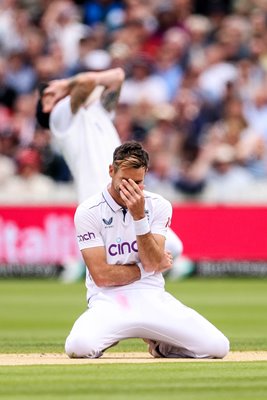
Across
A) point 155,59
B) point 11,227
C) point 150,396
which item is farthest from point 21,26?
point 150,396

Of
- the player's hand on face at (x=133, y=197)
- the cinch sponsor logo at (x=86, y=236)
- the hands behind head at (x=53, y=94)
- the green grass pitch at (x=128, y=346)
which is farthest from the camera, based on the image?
the hands behind head at (x=53, y=94)

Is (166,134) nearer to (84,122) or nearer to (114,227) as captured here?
(84,122)

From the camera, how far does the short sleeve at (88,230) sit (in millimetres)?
9008

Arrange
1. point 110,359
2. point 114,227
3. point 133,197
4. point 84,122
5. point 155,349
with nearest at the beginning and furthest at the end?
point 133,197 < point 114,227 < point 110,359 < point 155,349 < point 84,122

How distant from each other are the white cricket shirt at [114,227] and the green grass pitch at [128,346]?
0.83 m

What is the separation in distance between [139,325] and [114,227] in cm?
69

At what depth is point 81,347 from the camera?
893 centimetres

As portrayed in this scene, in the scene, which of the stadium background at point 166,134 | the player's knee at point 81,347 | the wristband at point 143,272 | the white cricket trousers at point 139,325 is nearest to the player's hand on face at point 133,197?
the wristband at point 143,272

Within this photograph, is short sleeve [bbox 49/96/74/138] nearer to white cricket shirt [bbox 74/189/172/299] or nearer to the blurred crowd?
white cricket shirt [bbox 74/189/172/299]

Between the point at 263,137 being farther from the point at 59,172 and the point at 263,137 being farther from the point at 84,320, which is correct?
the point at 84,320

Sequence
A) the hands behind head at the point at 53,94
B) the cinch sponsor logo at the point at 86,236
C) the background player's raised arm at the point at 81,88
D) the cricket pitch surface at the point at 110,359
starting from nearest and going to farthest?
the cricket pitch surface at the point at 110,359 → the cinch sponsor logo at the point at 86,236 → the background player's raised arm at the point at 81,88 → the hands behind head at the point at 53,94

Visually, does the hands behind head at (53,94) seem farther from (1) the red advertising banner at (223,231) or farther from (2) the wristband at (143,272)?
(1) the red advertising banner at (223,231)

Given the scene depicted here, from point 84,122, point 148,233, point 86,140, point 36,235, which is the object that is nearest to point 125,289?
point 148,233

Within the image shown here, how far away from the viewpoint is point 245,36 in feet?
66.1
